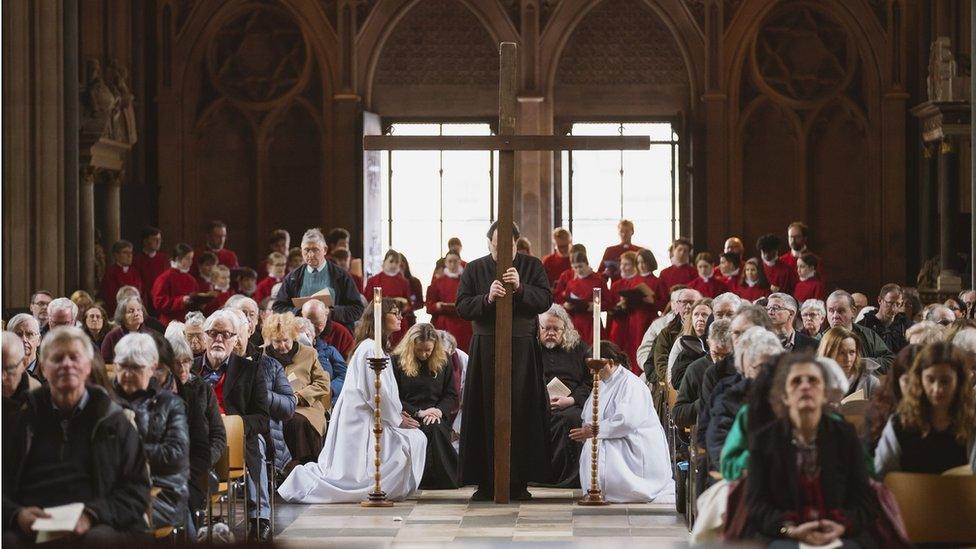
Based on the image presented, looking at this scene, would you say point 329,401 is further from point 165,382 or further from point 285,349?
point 165,382

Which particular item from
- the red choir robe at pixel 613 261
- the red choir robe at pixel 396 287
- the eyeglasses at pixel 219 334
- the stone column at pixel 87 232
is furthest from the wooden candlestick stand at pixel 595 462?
the stone column at pixel 87 232

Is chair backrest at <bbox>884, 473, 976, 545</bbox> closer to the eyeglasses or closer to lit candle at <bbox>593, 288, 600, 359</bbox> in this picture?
lit candle at <bbox>593, 288, 600, 359</bbox>

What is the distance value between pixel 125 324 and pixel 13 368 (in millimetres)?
A: 4548

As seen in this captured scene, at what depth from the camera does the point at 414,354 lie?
10.2 m

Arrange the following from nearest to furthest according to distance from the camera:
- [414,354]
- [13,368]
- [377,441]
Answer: [13,368] → [377,441] → [414,354]

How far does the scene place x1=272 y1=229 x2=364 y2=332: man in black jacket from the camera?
11711mm

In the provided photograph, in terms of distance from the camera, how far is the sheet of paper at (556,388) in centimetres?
1026

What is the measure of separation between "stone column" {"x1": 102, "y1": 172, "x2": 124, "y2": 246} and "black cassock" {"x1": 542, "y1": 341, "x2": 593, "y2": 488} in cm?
754

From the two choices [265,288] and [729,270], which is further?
[729,270]

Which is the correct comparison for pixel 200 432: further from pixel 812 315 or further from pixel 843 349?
pixel 812 315

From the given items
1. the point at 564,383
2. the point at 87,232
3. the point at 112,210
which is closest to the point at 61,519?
the point at 564,383

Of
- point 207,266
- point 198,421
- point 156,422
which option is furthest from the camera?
point 207,266

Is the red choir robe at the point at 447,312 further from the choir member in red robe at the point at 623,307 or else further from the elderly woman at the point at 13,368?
the elderly woman at the point at 13,368

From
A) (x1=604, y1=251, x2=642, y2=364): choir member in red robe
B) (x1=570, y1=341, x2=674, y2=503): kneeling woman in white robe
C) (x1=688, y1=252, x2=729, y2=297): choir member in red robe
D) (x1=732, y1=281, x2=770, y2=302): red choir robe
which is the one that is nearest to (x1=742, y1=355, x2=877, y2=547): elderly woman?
(x1=570, y1=341, x2=674, y2=503): kneeling woman in white robe
